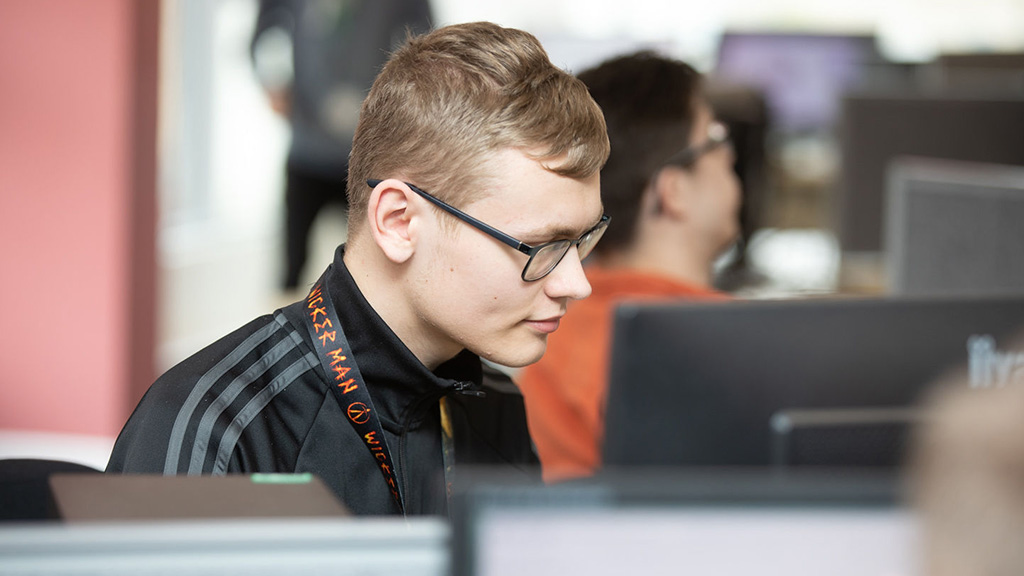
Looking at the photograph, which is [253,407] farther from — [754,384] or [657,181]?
[657,181]

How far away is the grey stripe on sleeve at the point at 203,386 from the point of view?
0.97 m

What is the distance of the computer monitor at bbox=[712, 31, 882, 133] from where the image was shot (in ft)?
15.5

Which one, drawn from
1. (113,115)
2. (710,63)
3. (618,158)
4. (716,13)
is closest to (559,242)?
(618,158)

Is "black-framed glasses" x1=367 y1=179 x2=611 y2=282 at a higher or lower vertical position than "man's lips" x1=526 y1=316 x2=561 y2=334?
higher

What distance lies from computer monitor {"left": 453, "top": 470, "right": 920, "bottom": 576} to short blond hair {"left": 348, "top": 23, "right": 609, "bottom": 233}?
59 cm

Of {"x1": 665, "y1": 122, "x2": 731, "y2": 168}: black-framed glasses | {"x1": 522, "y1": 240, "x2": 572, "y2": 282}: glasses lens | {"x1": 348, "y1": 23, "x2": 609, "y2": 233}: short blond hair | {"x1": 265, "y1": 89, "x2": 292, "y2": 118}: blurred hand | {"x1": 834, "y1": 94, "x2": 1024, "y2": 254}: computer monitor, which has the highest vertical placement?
{"x1": 265, "y1": 89, "x2": 292, "y2": 118}: blurred hand

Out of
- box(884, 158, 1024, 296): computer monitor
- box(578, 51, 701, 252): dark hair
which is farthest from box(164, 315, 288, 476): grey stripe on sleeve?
box(884, 158, 1024, 296): computer monitor

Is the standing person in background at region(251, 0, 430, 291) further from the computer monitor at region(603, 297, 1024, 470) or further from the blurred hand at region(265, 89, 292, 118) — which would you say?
the computer monitor at region(603, 297, 1024, 470)

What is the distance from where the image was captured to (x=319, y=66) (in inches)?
186

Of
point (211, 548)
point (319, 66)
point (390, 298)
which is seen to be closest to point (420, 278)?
point (390, 298)

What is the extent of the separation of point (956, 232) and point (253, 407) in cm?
173

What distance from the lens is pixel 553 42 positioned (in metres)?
3.72

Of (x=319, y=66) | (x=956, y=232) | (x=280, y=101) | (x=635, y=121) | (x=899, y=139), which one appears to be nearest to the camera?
(x=635, y=121)

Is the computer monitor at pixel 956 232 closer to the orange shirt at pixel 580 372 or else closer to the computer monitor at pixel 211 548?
the orange shirt at pixel 580 372
